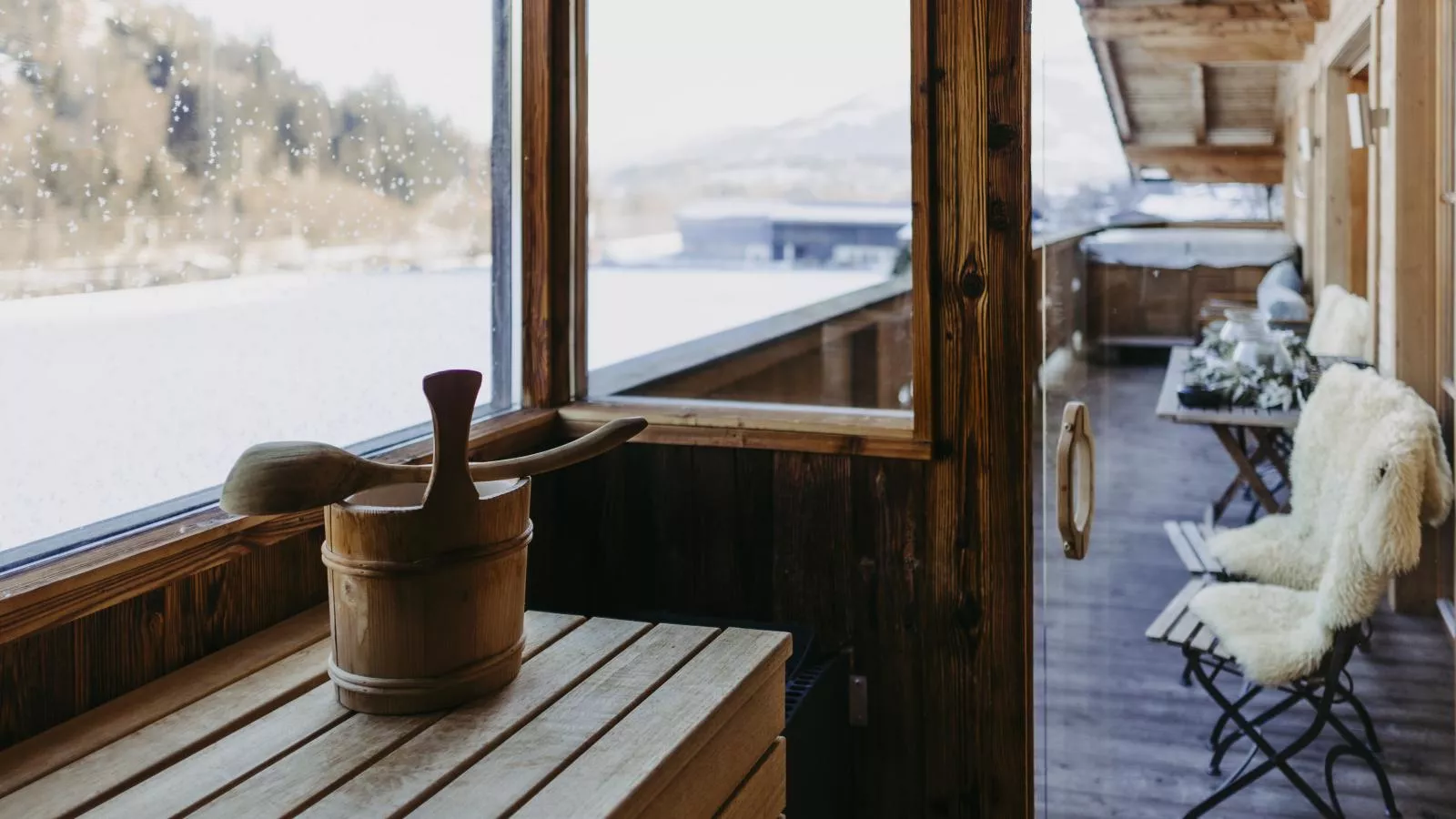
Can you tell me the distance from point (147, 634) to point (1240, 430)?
1782mm

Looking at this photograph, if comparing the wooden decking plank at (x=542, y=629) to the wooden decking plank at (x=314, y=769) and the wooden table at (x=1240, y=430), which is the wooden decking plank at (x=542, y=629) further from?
the wooden table at (x=1240, y=430)

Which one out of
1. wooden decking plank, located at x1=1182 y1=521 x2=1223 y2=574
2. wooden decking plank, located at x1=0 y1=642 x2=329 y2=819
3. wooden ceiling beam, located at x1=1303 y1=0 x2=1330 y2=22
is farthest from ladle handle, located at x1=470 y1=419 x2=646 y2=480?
wooden ceiling beam, located at x1=1303 y1=0 x2=1330 y2=22

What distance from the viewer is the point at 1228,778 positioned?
196 cm

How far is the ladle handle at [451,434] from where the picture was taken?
1164mm

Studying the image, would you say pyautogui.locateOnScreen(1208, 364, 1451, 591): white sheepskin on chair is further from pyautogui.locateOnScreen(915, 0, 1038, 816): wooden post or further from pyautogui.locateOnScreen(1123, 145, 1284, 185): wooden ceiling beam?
pyautogui.locateOnScreen(915, 0, 1038, 816): wooden post

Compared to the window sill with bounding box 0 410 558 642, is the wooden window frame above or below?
above

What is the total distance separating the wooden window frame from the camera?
6.46ft

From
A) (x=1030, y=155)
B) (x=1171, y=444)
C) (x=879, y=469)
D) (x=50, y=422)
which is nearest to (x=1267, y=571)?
(x=1171, y=444)

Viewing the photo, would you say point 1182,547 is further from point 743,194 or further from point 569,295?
point 569,295

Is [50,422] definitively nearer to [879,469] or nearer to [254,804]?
[254,804]

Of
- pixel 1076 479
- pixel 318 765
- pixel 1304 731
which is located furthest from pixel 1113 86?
pixel 318 765

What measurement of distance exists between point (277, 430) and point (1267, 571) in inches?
66.1

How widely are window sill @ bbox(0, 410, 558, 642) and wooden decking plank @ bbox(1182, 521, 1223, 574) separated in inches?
59.2

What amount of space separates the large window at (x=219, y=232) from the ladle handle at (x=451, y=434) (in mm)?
400
